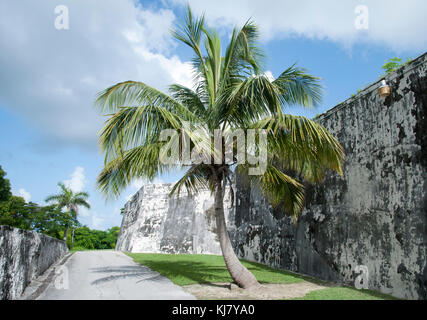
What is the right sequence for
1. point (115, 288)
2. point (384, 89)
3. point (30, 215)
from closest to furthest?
point (115, 288) < point (384, 89) < point (30, 215)

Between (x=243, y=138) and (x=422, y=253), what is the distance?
3.76m

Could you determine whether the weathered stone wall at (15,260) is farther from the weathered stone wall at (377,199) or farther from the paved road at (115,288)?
the weathered stone wall at (377,199)

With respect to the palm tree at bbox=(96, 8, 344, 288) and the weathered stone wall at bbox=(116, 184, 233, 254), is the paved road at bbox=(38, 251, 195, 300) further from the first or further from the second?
the weathered stone wall at bbox=(116, 184, 233, 254)

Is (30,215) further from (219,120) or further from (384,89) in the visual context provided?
(384,89)

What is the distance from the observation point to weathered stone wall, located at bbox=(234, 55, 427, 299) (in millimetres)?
5984

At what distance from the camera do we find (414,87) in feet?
20.5

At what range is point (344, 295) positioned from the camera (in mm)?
6180

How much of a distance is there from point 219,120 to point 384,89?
3.42 m

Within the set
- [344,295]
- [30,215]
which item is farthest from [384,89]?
[30,215]

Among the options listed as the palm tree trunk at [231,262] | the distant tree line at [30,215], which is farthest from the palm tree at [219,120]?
the distant tree line at [30,215]

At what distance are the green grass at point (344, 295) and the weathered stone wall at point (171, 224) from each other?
1336 cm

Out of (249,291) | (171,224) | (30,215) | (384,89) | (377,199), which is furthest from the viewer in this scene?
(30,215)

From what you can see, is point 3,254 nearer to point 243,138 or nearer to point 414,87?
point 243,138
